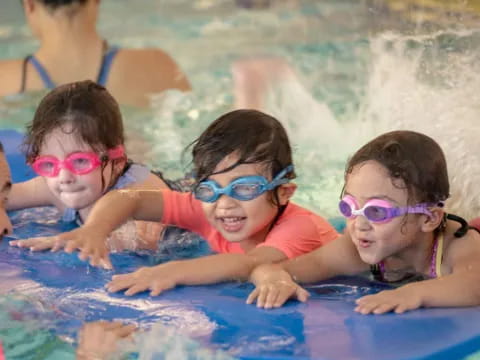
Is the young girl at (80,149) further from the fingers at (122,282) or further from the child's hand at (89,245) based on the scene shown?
the fingers at (122,282)

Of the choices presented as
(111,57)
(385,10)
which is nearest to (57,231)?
(111,57)

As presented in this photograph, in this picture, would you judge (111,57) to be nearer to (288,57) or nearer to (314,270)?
(288,57)

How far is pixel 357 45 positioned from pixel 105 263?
459 centimetres

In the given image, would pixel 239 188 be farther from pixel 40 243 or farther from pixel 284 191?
pixel 40 243

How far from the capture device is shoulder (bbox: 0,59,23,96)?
553 cm

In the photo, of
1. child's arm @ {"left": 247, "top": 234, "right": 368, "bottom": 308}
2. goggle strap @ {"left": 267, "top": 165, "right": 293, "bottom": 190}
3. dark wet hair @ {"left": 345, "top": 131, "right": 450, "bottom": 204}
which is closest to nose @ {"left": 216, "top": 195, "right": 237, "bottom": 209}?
goggle strap @ {"left": 267, "top": 165, "right": 293, "bottom": 190}

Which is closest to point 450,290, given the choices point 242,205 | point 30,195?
point 242,205

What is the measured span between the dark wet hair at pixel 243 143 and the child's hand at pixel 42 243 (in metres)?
0.56

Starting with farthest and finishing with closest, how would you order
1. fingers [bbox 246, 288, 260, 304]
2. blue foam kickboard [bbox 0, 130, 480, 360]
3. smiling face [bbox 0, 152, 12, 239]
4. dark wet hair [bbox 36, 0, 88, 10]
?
1. dark wet hair [bbox 36, 0, 88, 10]
2. smiling face [bbox 0, 152, 12, 239]
3. fingers [bbox 246, 288, 260, 304]
4. blue foam kickboard [bbox 0, 130, 480, 360]

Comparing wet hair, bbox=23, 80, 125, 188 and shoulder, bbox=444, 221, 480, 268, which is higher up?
wet hair, bbox=23, 80, 125, 188

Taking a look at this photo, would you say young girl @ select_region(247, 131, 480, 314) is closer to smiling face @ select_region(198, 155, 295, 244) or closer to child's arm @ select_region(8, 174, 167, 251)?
smiling face @ select_region(198, 155, 295, 244)

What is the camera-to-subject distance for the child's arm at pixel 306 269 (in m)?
2.89

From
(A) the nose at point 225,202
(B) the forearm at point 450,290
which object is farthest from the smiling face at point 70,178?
(B) the forearm at point 450,290

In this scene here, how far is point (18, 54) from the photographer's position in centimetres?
780
